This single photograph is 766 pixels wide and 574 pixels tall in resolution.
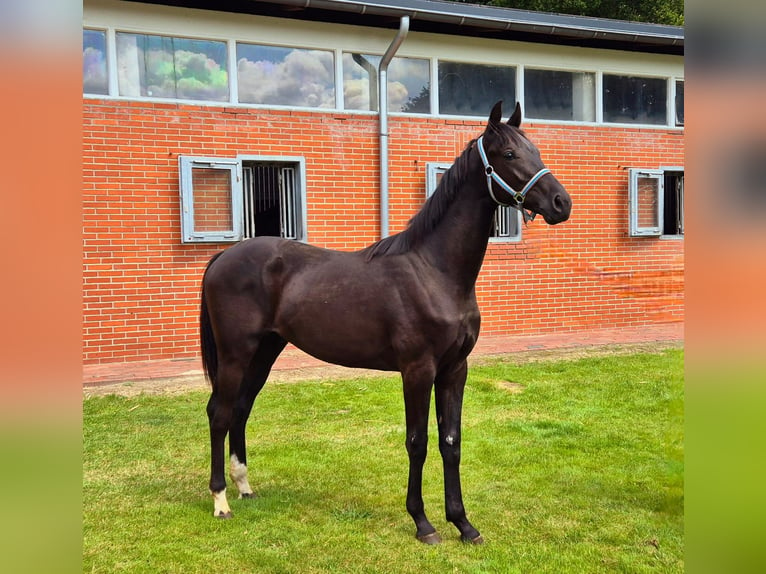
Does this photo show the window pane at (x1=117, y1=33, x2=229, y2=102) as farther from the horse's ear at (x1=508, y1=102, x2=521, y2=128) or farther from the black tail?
the horse's ear at (x1=508, y1=102, x2=521, y2=128)

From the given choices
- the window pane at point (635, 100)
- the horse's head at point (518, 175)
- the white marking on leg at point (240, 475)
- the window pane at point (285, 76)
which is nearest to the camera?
the horse's head at point (518, 175)

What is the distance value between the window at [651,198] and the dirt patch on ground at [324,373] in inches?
80.9

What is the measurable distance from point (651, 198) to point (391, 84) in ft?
16.0

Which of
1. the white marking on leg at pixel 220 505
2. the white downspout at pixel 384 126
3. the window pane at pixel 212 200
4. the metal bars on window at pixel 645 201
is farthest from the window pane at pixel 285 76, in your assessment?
the white marking on leg at pixel 220 505

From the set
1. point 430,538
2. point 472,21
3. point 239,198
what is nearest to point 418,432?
point 430,538

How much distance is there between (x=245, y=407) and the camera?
12.4 ft

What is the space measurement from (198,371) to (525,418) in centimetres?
395

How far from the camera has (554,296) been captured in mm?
9383

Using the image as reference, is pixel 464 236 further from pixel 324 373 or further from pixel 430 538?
pixel 324 373

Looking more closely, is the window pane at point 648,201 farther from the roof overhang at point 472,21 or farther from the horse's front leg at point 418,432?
the horse's front leg at point 418,432

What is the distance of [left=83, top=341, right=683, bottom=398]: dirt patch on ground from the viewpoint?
6285mm

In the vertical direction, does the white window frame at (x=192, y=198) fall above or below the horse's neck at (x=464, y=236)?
above

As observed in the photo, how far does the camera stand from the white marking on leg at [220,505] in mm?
3457
